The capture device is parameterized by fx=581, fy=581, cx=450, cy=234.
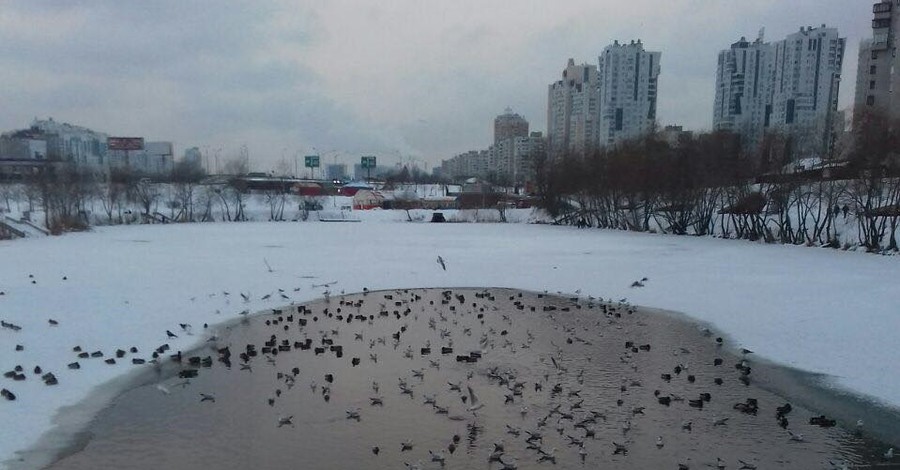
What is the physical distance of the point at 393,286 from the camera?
858 inches

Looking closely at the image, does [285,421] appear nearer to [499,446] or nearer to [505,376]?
[499,446]

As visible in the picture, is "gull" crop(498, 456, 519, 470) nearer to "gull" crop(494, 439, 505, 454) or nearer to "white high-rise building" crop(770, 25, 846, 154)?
"gull" crop(494, 439, 505, 454)

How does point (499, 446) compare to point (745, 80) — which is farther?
point (745, 80)

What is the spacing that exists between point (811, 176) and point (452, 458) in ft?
135

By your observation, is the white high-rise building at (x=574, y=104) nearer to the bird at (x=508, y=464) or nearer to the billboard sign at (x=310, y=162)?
the billboard sign at (x=310, y=162)

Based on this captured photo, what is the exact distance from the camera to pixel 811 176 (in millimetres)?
39719

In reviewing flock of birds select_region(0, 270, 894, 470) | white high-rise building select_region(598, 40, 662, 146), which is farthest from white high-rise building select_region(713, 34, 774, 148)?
flock of birds select_region(0, 270, 894, 470)

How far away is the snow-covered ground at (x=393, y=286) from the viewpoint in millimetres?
11898

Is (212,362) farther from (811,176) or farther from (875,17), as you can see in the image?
(875,17)

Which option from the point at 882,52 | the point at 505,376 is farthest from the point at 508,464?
the point at 882,52

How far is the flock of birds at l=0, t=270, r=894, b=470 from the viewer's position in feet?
26.9

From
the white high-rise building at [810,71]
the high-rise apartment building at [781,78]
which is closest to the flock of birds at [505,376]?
the high-rise apartment building at [781,78]

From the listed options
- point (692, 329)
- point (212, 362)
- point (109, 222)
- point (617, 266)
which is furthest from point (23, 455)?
point (109, 222)

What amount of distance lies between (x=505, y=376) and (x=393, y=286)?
11305 millimetres
